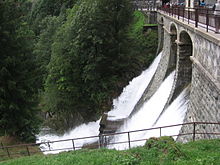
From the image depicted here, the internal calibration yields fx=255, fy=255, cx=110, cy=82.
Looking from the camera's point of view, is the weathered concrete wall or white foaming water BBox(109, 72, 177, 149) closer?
the weathered concrete wall

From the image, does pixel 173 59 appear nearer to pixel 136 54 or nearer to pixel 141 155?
pixel 136 54

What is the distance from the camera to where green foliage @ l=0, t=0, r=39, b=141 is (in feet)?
43.8

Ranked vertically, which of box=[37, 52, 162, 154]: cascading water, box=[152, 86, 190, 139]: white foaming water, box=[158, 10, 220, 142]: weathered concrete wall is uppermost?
box=[158, 10, 220, 142]: weathered concrete wall

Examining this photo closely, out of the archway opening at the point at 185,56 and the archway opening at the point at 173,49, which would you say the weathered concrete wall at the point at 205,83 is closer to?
the archway opening at the point at 185,56

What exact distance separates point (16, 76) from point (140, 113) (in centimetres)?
846

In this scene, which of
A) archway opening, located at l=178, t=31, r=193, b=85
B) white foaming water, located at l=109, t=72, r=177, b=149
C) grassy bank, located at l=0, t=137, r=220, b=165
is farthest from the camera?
white foaming water, located at l=109, t=72, r=177, b=149

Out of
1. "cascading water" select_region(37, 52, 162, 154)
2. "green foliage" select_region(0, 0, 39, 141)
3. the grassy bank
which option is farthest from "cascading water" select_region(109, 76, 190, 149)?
"green foliage" select_region(0, 0, 39, 141)

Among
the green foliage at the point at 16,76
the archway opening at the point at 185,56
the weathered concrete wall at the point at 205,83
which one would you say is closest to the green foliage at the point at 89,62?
the green foliage at the point at 16,76

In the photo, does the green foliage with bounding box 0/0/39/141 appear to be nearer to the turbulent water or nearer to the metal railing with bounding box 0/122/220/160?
the metal railing with bounding box 0/122/220/160

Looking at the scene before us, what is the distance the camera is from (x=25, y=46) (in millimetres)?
14367

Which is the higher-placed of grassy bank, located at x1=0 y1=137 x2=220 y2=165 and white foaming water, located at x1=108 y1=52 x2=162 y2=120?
grassy bank, located at x1=0 y1=137 x2=220 y2=165

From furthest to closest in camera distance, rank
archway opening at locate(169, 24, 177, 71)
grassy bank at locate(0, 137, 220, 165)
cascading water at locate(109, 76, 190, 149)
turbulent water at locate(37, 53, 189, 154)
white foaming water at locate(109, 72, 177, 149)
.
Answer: archway opening at locate(169, 24, 177, 71) → white foaming water at locate(109, 72, 177, 149) → turbulent water at locate(37, 53, 189, 154) → cascading water at locate(109, 76, 190, 149) → grassy bank at locate(0, 137, 220, 165)

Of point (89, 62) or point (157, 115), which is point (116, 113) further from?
point (157, 115)

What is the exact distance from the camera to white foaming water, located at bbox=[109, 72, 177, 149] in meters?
15.2
